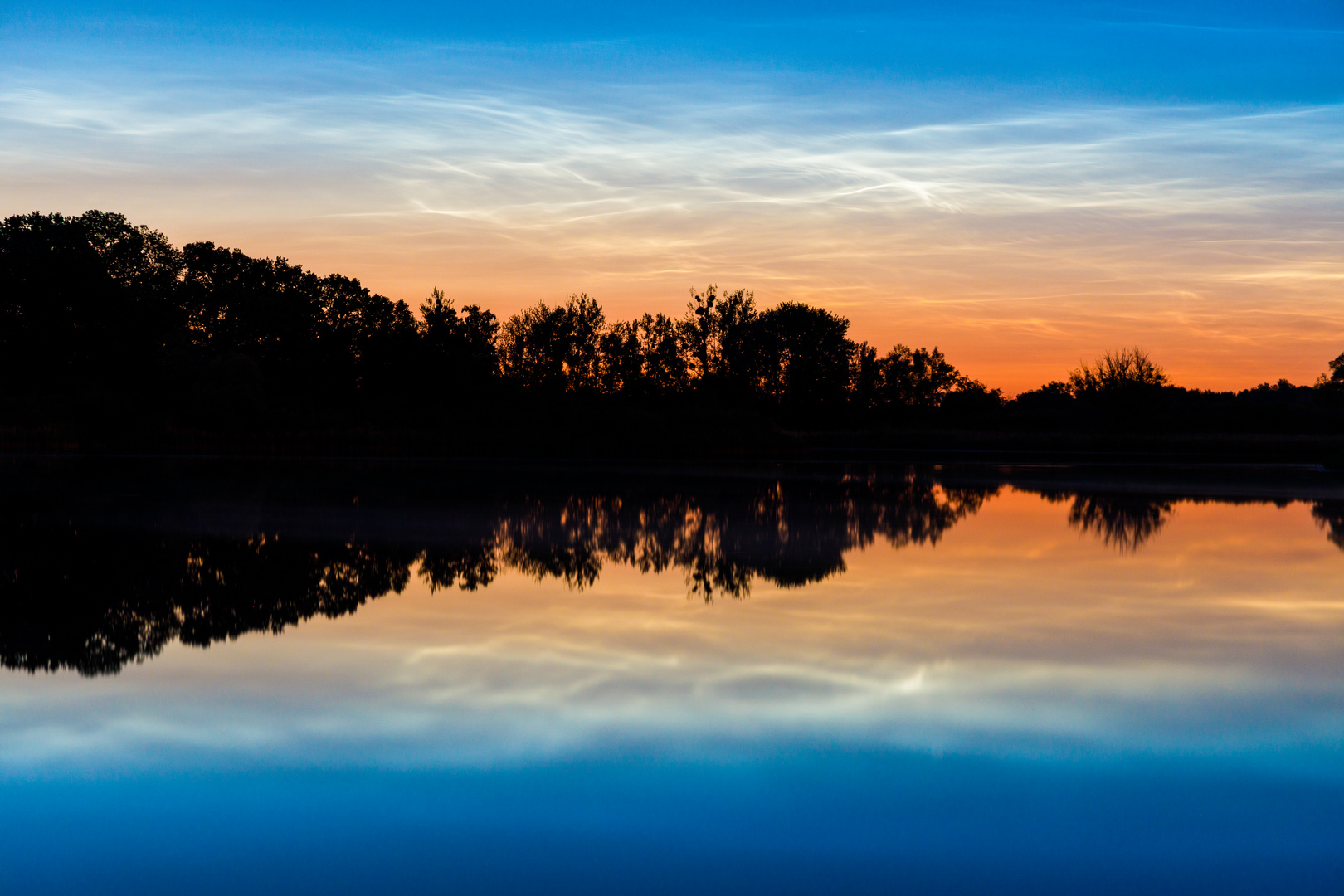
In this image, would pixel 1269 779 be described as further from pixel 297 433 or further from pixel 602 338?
pixel 602 338

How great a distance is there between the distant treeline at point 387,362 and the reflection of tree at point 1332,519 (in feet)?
92.6

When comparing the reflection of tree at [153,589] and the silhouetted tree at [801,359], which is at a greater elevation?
the silhouetted tree at [801,359]

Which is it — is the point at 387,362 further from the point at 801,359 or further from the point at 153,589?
the point at 153,589

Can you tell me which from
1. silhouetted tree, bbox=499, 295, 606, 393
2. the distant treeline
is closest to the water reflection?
the distant treeline

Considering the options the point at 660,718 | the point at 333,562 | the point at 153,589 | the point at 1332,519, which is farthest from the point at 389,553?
the point at 1332,519

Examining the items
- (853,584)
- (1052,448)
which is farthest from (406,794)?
(1052,448)

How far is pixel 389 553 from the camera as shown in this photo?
12305 millimetres

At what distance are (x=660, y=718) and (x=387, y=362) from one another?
2211 inches

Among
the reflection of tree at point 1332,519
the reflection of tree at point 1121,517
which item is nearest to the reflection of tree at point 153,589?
the reflection of tree at point 1121,517

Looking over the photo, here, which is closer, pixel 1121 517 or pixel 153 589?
pixel 153 589

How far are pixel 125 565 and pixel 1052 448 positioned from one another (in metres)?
50.1

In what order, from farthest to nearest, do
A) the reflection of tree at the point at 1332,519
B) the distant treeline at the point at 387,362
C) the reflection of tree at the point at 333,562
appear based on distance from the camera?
the distant treeline at the point at 387,362 < the reflection of tree at the point at 1332,519 < the reflection of tree at the point at 333,562

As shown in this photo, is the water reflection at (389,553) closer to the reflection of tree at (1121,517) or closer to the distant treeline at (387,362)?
the reflection of tree at (1121,517)

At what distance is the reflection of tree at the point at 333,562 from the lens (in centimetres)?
814
